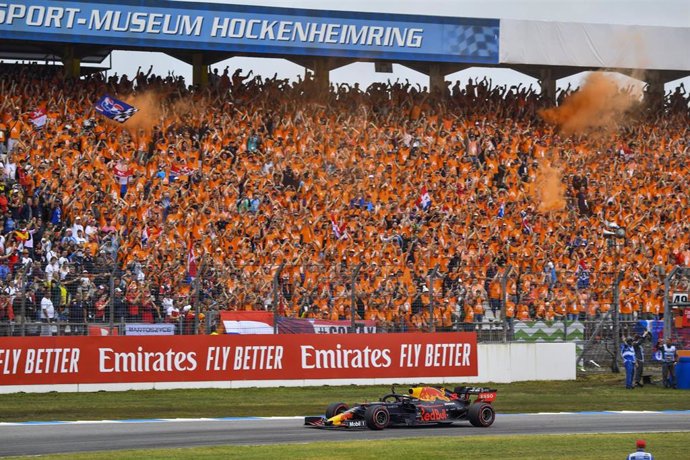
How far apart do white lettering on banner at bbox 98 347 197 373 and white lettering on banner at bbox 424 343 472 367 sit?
5.10 m

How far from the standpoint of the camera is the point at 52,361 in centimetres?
2367

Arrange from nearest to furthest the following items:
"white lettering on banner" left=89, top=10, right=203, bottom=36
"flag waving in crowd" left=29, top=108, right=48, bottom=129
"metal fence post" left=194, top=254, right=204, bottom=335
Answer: "metal fence post" left=194, top=254, right=204, bottom=335, "flag waving in crowd" left=29, top=108, right=48, bottom=129, "white lettering on banner" left=89, top=10, right=203, bottom=36

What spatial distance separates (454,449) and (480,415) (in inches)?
111

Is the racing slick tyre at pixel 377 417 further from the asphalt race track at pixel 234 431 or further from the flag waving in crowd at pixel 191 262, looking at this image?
the flag waving in crowd at pixel 191 262

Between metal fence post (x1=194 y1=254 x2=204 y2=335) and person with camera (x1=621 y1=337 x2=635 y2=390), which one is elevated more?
metal fence post (x1=194 y1=254 x2=204 y2=335)

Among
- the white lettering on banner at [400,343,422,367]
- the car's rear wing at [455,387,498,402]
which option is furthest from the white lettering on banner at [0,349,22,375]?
the car's rear wing at [455,387,498,402]

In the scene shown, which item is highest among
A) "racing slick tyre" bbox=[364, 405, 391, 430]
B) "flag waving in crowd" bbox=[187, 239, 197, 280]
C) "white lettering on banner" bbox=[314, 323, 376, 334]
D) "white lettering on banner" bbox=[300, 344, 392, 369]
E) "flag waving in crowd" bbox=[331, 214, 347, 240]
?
"flag waving in crowd" bbox=[331, 214, 347, 240]

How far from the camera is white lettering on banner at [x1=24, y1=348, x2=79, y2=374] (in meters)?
23.5

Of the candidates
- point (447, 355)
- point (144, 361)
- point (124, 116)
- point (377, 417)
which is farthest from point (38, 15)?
point (377, 417)

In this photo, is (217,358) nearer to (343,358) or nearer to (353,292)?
(343,358)

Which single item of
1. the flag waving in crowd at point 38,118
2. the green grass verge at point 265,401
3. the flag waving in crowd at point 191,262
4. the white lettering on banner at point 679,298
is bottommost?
the green grass verge at point 265,401

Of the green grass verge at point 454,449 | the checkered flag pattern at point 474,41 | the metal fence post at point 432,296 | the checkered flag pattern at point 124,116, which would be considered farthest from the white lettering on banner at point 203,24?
the green grass verge at point 454,449

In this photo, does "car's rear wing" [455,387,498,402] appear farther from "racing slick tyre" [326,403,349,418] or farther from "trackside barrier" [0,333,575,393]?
"trackside barrier" [0,333,575,393]

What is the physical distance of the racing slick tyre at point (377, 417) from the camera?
18.3 metres
